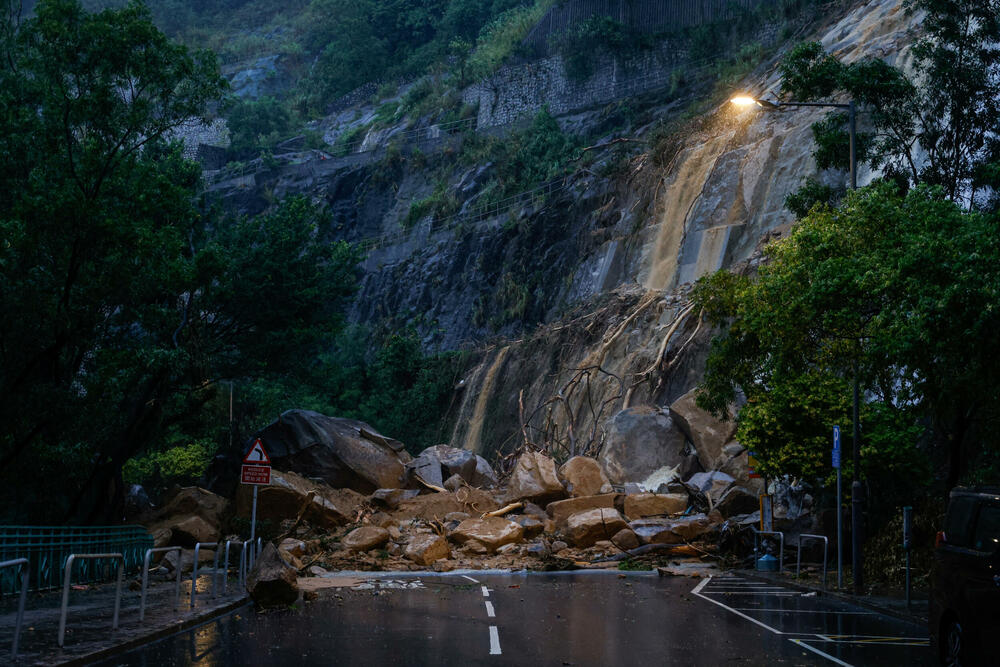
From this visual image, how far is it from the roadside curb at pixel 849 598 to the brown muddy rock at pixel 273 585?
9.26 metres

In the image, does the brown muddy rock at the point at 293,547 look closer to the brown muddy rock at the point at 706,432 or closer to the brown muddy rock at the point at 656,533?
the brown muddy rock at the point at 656,533

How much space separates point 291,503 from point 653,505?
1049 centimetres

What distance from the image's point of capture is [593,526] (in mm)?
25297

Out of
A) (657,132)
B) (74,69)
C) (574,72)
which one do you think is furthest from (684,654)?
(574,72)

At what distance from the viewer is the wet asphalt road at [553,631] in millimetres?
9883

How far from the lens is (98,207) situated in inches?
755

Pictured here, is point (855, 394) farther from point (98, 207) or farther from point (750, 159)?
point (750, 159)

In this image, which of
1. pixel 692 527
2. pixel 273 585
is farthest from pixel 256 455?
pixel 692 527

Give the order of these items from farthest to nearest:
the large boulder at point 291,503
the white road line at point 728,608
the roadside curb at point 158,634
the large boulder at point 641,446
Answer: the large boulder at point 641,446, the large boulder at point 291,503, the white road line at point 728,608, the roadside curb at point 158,634

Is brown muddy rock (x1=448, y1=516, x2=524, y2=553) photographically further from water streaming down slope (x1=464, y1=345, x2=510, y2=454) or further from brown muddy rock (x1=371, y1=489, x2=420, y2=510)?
water streaming down slope (x1=464, y1=345, x2=510, y2=454)

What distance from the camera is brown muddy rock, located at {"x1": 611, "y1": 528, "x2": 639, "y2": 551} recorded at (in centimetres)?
2491

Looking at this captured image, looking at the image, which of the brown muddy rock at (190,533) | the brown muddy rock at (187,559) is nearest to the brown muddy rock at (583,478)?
the brown muddy rock at (190,533)

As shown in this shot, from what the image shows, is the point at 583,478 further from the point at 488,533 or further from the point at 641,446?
the point at 488,533

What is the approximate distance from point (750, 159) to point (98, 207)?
3182 centimetres
